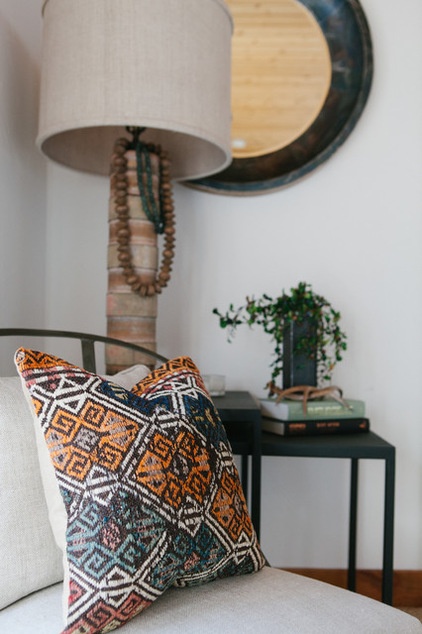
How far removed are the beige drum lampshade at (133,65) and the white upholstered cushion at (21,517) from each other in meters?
0.74

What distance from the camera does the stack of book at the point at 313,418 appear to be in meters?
1.60

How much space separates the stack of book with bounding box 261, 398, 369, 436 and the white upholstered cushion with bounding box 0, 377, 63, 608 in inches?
31.4

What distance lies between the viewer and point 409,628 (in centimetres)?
92

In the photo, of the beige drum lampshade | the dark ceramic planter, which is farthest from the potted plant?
the beige drum lampshade

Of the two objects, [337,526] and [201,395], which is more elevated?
[201,395]

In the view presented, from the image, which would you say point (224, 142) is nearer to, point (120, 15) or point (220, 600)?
point (120, 15)

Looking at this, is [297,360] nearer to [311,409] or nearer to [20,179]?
[311,409]

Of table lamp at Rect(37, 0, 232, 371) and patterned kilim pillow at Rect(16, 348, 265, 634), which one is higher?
Answer: table lamp at Rect(37, 0, 232, 371)

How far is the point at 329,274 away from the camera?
2008 mm

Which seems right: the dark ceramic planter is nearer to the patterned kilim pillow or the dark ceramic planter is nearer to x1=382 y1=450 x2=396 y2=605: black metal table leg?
x1=382 y1=450 x2=396 y2=605: black metal table leg

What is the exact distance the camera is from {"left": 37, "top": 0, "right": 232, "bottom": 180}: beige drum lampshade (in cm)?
136

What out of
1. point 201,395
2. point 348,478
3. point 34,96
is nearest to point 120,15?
point 34,96

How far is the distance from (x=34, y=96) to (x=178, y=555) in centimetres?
148

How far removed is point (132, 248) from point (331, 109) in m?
0.86
